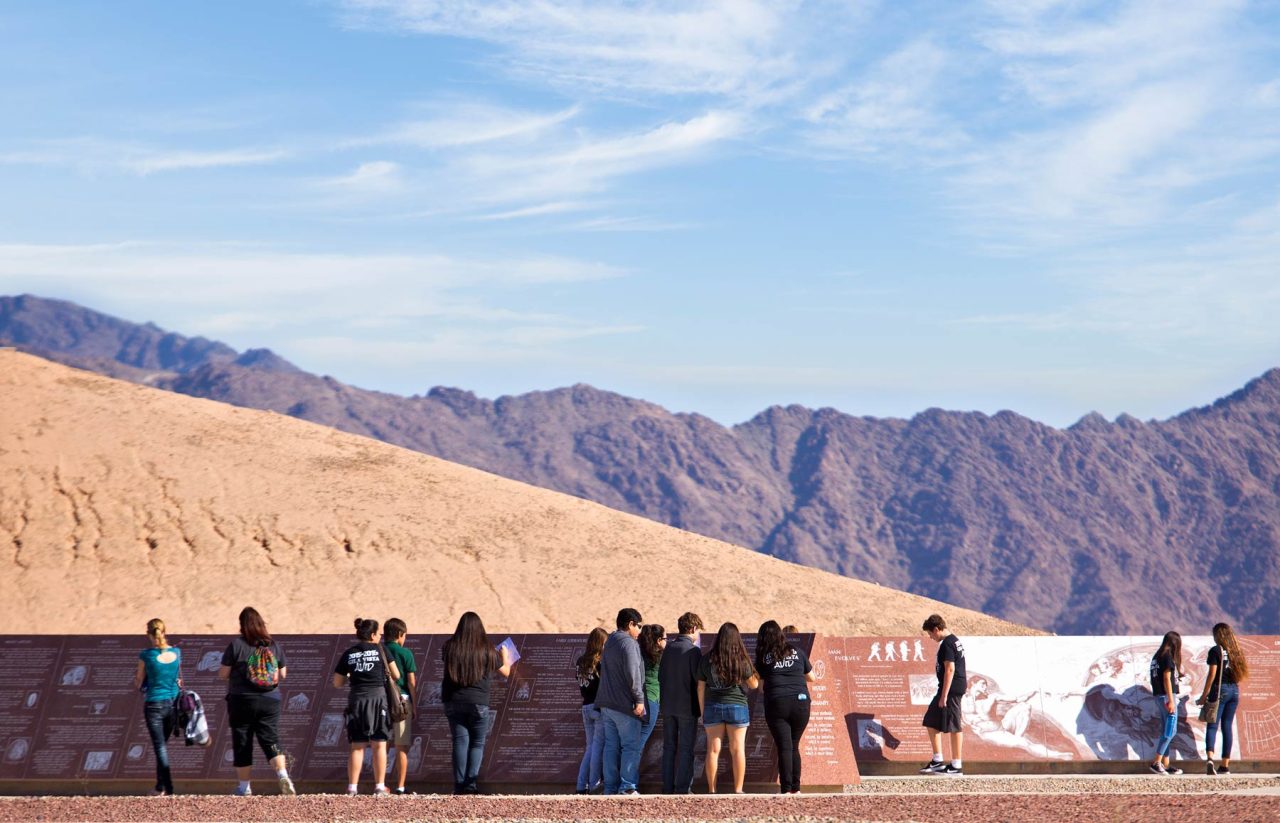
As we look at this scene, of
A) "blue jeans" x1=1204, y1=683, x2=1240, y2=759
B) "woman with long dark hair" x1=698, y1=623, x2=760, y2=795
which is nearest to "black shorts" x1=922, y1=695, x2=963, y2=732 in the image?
"blue jeans" x1=1204, y1=683, x2=1240, y2=759

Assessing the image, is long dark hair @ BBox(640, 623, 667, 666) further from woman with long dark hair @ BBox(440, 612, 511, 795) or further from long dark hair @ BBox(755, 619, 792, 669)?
woman with long dark hair @ BBox(440, 612, 511, 795)

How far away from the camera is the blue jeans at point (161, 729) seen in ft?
48.4

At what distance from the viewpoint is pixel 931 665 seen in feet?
Answer: 59.8

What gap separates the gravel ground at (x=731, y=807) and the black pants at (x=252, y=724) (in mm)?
473

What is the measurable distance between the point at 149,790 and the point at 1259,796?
1091 centimetres

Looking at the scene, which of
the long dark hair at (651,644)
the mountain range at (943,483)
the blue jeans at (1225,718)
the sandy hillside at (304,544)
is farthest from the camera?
the mountain range at (943,483)

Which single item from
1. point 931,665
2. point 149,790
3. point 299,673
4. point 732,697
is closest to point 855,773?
point 732,697

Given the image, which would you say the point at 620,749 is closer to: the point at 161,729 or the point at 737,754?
the point at 737,754

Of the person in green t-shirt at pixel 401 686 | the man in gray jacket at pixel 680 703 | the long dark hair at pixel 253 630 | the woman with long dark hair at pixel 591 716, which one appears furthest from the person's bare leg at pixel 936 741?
the long dark hair at pixel 253 630

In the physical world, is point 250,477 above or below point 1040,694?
above

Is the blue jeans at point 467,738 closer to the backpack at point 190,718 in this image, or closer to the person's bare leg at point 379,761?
the person's bare leg at point 379,761

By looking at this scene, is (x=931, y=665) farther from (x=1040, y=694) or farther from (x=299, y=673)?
(x=299, y=673)

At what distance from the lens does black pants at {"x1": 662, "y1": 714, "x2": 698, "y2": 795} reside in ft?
47.4

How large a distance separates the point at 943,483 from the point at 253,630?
173 metres
